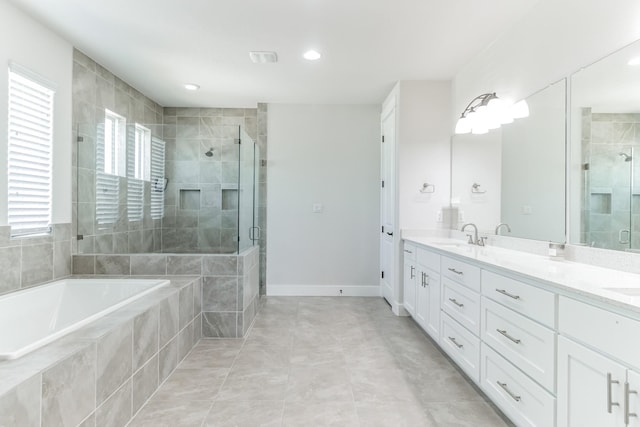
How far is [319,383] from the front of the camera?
7.43 feet

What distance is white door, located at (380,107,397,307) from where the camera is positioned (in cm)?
390

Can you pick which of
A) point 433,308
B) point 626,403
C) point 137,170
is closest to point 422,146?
point 433,308

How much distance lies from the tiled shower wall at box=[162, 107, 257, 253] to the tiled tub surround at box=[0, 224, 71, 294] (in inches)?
35.4

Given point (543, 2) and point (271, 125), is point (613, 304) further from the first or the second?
point (271, 125)

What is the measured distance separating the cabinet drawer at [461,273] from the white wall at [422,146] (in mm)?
1162

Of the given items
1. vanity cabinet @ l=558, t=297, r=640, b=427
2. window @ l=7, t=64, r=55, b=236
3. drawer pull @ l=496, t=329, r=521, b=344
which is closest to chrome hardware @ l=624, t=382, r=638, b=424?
vanity cabinet @ l=558, t=297, r=640, b=427

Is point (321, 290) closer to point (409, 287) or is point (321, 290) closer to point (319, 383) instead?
point (409, 287)

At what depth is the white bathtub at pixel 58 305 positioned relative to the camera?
6.82 ft

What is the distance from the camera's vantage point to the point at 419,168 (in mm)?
3670

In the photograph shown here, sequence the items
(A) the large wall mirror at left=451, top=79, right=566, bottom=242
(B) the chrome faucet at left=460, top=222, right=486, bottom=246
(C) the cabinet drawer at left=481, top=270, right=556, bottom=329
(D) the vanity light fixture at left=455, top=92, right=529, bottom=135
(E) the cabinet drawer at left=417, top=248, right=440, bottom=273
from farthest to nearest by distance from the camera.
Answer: (B) the chrome faucet at left=460, top=222, right=486, bottom=246
(E) the cabinet drawer at left=417, top=248, right=440, bottom=273
(D) the vanity light fixture at left=455, top=92, right=529, bottom=135
(A) the large wall mirror at left=451, top=79, right=566, bottom=242
(C) the cabinet drawer at left=481, top=270, right=556, bottom=329

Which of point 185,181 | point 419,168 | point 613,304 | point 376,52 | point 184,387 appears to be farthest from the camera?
point 185,181

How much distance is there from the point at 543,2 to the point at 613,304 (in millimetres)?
2086

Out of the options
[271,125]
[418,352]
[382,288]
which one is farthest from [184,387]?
[271,125]

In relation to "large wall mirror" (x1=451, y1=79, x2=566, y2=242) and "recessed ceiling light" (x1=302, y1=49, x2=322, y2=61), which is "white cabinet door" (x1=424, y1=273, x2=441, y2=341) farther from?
"recessed ceiling light" (x1=302, y1=49, x2=322, y2=61)
